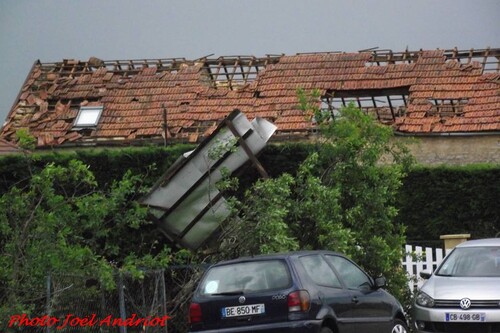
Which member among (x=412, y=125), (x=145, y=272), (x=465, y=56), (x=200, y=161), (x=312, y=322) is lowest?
(x=312, y=322)

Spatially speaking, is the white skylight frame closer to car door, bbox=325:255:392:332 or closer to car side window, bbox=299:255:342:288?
car door, bbox=325:255:392:332

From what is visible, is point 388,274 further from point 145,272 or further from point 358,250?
point 145,272

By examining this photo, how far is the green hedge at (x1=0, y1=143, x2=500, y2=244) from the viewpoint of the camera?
832 inches

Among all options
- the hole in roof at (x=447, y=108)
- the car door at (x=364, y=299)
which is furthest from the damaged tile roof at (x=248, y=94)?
the car door at (x=364, y=299)

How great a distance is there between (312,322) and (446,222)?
11.8m

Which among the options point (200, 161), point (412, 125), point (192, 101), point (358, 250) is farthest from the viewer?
point (192, 101)

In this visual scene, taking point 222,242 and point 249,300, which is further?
point 222,242

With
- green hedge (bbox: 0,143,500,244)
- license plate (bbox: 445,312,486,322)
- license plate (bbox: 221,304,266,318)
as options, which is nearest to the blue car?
license plate (bbox: 221,304,266,318)

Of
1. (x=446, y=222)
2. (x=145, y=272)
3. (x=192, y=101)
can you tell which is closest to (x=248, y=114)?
(x=192, y=101)

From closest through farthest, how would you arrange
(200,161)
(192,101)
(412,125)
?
1. (200,161)
2. (412,125)
3. (192,101)

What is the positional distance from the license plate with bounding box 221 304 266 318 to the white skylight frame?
20.5 meters

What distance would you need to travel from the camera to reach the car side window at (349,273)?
13.1 meters

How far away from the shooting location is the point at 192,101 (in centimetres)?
3225

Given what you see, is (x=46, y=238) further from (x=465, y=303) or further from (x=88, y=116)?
(x=88, y=116)
